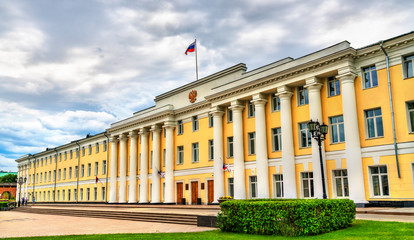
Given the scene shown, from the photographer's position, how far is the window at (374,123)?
936 inches

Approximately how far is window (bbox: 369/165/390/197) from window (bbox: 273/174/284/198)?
7.23 meters

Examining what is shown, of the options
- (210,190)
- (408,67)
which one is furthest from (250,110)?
(408,67)

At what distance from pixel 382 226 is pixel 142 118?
32377mm

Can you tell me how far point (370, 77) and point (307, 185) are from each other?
876 centimetres

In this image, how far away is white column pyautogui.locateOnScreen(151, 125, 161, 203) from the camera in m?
40.0

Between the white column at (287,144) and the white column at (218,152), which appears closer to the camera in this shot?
the white column at (287,144)

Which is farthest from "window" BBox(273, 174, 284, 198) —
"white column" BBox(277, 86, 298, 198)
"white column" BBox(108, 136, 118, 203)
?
"white column" BBox(108, 136, 118, 203)

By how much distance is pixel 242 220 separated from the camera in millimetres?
14602

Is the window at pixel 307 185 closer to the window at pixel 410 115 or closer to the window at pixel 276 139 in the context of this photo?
the window at pixel 276 139

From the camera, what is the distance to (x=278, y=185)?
95.9 feet

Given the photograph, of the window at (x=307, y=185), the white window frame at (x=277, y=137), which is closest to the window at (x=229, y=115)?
the white window frame at (x=277, y=137)

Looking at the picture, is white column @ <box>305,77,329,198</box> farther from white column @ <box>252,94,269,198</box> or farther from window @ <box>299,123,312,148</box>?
white column @ <box>252,94,269,198</box>

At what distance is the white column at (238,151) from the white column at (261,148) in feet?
6.37

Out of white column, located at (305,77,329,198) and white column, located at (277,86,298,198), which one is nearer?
white column, located at (305,77,329,198)
